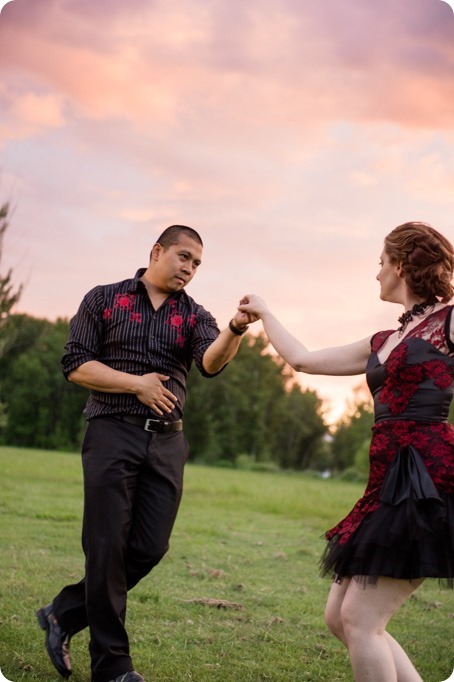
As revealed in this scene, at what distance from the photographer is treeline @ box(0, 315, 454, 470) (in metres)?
62.4

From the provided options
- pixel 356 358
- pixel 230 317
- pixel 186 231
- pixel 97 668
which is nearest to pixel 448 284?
pixel 356 358

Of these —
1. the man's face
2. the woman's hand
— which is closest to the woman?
the woman's hand

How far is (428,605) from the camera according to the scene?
7938mm

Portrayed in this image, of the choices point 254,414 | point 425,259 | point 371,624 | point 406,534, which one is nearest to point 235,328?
point 425,259

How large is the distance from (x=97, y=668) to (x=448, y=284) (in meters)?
2.61

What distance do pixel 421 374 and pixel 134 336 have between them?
6.01 ft

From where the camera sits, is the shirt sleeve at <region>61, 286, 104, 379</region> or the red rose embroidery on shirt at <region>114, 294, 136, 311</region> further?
the red rose embroidery on shirt at <region>114, 294, 136, 311</region>

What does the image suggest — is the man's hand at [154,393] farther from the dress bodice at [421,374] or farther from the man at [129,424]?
the dress bodice at [421,374]

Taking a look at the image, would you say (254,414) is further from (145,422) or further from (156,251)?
(145,422)

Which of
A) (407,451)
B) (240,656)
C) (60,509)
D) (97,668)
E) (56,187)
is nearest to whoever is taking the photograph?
Result: (407,451)

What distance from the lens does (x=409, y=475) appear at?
3586mm

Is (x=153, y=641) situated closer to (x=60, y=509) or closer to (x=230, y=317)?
(x=230, y=317)

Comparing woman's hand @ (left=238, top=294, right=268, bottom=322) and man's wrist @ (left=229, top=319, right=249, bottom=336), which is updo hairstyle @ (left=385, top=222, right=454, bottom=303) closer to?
woman's hand @ (left=238, top=294, right=268, bottom=322)

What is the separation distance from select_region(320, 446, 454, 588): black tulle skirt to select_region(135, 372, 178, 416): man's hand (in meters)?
1.45
